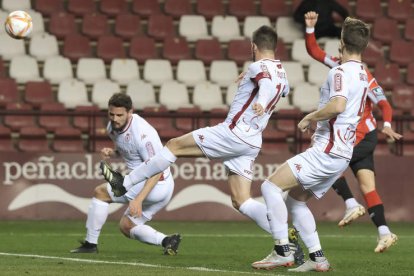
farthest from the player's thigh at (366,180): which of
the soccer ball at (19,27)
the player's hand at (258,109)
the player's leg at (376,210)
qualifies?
the soccer ball at (19,27)

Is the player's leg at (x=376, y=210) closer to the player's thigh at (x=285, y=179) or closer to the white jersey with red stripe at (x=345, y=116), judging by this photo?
the white jersey with red stripe at (x=345, y=116)

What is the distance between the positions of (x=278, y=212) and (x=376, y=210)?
287 centimetres

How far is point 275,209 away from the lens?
9219mm

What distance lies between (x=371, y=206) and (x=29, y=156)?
20.7 ft

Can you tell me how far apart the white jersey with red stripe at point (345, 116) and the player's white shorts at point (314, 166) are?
5cm

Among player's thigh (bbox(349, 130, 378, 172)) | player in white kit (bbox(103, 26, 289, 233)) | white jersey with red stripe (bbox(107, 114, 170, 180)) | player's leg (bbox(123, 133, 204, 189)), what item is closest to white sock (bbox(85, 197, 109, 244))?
white jersey with red stripe (bbox(107, 114, 170, 180))

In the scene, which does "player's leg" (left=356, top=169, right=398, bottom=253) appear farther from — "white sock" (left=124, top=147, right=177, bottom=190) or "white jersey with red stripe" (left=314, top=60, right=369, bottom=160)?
"white sock" (left=124, top=147, right=177, bottom=190)

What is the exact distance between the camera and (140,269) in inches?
366

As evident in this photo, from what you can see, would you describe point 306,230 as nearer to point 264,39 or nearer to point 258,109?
point 258,109

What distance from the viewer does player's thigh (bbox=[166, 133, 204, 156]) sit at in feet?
31.9

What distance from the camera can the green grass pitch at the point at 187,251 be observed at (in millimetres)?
9344

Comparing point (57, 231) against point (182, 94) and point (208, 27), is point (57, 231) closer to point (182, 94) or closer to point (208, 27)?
point (182, 94)

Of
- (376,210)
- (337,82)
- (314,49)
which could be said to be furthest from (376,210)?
(337,82)

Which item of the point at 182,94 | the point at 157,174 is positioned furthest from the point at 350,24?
the point at 182,94
